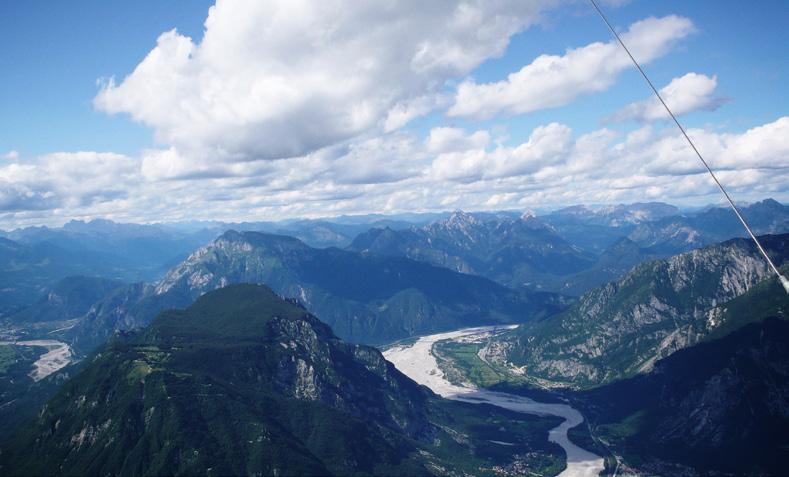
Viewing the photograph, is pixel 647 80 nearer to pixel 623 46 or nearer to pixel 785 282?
pixel 623 46

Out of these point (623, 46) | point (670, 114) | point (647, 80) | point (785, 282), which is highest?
point (623, 46)

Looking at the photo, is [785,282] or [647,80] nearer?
[785,282]

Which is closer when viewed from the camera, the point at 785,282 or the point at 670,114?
the point at 785,282

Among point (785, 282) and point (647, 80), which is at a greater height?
point (647, 80)

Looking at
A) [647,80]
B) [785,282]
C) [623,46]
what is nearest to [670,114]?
[647,80]

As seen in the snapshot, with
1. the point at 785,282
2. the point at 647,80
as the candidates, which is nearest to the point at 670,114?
the point at 647,80

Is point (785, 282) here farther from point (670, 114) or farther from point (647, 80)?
point (647, 80)

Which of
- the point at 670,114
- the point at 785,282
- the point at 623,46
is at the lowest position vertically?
the point at 785,282

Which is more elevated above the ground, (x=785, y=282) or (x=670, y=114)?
(x=670, y=114)
